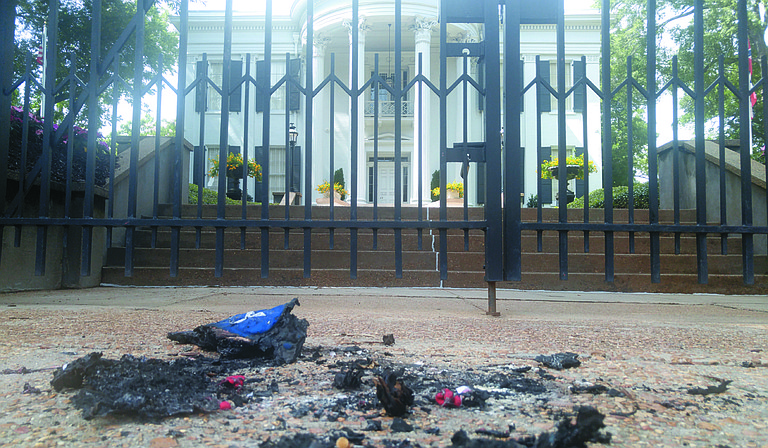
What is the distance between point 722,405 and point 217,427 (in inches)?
60.1

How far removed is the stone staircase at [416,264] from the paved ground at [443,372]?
2.81 meters

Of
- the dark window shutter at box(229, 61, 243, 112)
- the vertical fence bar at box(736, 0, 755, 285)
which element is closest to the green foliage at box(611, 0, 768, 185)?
the dark window shutter at box(229, 61, 243, 112)

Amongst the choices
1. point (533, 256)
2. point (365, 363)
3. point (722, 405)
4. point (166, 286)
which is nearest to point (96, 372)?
point (365, 363)

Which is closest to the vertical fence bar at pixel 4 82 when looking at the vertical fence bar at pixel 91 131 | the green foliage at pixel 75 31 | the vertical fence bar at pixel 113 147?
the vertical fence bar at pixel 91 131

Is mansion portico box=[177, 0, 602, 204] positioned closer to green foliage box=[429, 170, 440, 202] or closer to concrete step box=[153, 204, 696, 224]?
green foliage box=[429, 170, 440, 202]

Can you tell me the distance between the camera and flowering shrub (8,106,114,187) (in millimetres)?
4824

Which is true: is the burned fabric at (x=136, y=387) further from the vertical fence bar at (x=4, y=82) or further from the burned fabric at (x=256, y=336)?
the vertical fence bar at (x=4, y=82)

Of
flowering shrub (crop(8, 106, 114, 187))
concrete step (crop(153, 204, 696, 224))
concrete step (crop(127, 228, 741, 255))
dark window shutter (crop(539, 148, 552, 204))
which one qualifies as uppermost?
dark window shutter (crop(539, 148, 552, 204))

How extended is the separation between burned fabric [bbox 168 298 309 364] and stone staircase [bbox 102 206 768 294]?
428 centimetres

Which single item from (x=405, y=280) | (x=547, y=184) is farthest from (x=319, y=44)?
(x=405, y=280)

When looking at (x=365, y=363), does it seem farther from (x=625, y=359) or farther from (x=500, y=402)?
(x=625, y=359)

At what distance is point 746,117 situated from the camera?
9.73 ft

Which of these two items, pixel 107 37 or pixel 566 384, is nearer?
pixel 566 384

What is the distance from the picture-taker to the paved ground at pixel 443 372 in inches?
48.4
